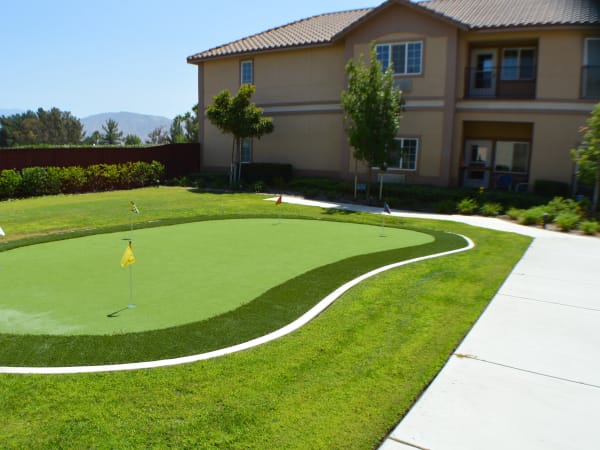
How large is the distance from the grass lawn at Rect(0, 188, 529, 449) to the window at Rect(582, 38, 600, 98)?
1759 cm

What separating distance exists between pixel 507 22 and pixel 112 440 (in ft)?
76.9

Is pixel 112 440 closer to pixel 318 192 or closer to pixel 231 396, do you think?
pixel 231 396

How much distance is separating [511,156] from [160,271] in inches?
847

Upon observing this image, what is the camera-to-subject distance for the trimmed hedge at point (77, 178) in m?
21.3

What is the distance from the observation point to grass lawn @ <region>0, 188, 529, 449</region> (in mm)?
3945

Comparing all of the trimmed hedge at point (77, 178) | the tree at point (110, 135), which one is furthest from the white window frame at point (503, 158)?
the tree at point (110, 135)

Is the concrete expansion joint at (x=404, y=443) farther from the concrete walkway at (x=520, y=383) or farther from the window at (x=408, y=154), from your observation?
the window at (x=408, y=154)

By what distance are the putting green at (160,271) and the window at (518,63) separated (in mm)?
14714

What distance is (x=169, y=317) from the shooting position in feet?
20.8

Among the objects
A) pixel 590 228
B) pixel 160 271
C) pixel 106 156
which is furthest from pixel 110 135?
pixel 160 271

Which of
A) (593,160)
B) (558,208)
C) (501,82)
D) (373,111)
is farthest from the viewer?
(501,82)

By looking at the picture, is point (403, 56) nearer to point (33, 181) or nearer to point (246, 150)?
point (246, 150)

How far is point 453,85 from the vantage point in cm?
2248

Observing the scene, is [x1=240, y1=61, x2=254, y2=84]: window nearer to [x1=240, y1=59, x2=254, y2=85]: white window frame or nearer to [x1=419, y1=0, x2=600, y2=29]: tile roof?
[x1=240, y1=59, x2=254, y2=85]: white window frame
